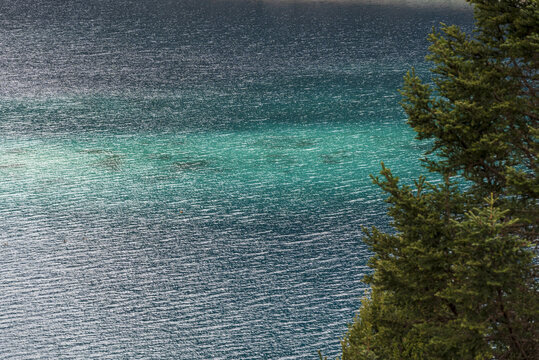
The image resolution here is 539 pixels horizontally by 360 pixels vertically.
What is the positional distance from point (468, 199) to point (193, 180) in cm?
3049

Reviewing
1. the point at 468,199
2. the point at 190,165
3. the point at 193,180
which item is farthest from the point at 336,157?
the point at 468,199

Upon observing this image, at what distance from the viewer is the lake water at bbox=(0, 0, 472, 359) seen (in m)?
26.2

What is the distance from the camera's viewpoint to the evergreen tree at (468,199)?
1016cm

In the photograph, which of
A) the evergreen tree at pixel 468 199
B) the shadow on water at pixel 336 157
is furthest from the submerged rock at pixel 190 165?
the evergreen tree at pixel 468 199

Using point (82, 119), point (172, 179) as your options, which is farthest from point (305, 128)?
point (82, 119)

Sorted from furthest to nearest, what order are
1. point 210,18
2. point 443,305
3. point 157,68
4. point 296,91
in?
1. point 210,18
2. point 157,68
3. point 296,91
4. point 443,305

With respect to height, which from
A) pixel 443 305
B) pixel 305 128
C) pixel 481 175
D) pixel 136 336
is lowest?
pixel 136 336

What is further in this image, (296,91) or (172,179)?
(296,91)

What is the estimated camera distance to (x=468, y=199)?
11508 millimetres

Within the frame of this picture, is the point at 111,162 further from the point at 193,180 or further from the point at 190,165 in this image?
the point at 193,180

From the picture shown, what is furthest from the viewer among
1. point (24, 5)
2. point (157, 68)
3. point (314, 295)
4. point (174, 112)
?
point (24, 5)

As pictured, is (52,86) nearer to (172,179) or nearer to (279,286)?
(172,179)

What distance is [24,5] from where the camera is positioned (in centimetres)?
9338

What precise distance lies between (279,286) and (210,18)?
62.1 m
